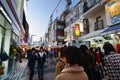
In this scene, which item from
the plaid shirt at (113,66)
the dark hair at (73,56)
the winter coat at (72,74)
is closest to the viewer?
the winter coat at (72,74)

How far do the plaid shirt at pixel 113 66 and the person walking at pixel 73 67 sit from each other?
3.55 feet

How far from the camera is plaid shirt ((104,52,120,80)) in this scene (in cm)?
327

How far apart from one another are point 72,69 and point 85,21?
23.1 m

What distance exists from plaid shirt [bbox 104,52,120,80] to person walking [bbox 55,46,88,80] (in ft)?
3.55

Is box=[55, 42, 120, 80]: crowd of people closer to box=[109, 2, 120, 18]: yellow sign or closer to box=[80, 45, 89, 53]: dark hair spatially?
box=[80, 45, 89, 53]: dark hair

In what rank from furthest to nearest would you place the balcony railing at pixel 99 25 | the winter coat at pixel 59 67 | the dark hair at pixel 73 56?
the balcony railing at pixel 99 25 < the winter coat at pixel 59 67 < the dark hair at pixel 73 56

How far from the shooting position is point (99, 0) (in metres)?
18.5

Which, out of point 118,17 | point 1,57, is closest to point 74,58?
point 1,57

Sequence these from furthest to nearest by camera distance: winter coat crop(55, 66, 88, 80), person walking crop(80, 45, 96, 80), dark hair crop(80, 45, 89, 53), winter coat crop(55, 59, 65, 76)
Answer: dark hair crop(80, 45, 89, 53) < person walking crop(80, 45, 96, 80) < winter coat crop(55, 59, 65, 76) < winter coat crop(55, 66, 88, 80)

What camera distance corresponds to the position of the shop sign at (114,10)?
46.4ft

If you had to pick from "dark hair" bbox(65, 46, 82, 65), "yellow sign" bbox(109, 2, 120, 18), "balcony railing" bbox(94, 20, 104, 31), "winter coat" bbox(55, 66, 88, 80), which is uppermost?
"yellow sign" bbox(109, 2, 120, 18)

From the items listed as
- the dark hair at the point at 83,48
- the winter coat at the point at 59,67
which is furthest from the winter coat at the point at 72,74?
the dark hair at the point at 83,48

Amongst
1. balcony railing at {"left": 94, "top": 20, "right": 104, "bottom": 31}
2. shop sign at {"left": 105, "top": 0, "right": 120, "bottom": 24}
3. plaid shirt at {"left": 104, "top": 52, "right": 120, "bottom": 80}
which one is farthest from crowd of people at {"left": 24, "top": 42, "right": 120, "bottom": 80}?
balcony railing at {"left": 94, "top": 20, "right": 104, "bottom": 31}

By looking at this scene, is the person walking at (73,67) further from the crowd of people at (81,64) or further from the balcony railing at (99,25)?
the balcony railing at (99,25)
